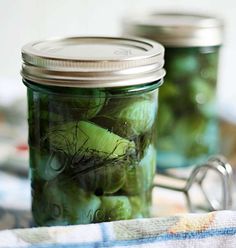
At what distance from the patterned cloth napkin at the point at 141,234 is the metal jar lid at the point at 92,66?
8 cm

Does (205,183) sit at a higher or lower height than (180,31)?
lower

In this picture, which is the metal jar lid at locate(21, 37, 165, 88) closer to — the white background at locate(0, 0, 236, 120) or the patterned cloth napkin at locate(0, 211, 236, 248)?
the patterned cloth napkin at locate(0, 211, 236, 248)

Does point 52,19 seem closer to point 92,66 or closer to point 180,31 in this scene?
point 180,31

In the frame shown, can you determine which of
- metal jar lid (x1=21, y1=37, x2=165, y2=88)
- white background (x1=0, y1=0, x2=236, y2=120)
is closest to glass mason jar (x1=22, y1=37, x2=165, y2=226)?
metal jar lid (x1=21, y1=37, x2=165, y2=88)

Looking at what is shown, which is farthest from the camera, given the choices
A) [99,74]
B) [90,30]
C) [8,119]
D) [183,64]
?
[90,30]

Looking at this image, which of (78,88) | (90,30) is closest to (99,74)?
(78,88)

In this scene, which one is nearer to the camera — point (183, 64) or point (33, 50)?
point (33, 50)

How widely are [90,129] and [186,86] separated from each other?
17cm

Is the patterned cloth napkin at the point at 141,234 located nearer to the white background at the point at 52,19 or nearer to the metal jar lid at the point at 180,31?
the metal jar lid at the point at 180,31

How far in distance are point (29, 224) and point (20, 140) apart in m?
0.16

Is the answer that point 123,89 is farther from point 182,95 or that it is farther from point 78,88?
point 182,95

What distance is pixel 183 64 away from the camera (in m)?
0.46

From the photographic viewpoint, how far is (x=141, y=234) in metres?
0.29

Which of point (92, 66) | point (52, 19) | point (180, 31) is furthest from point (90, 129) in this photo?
point (52, 19)
